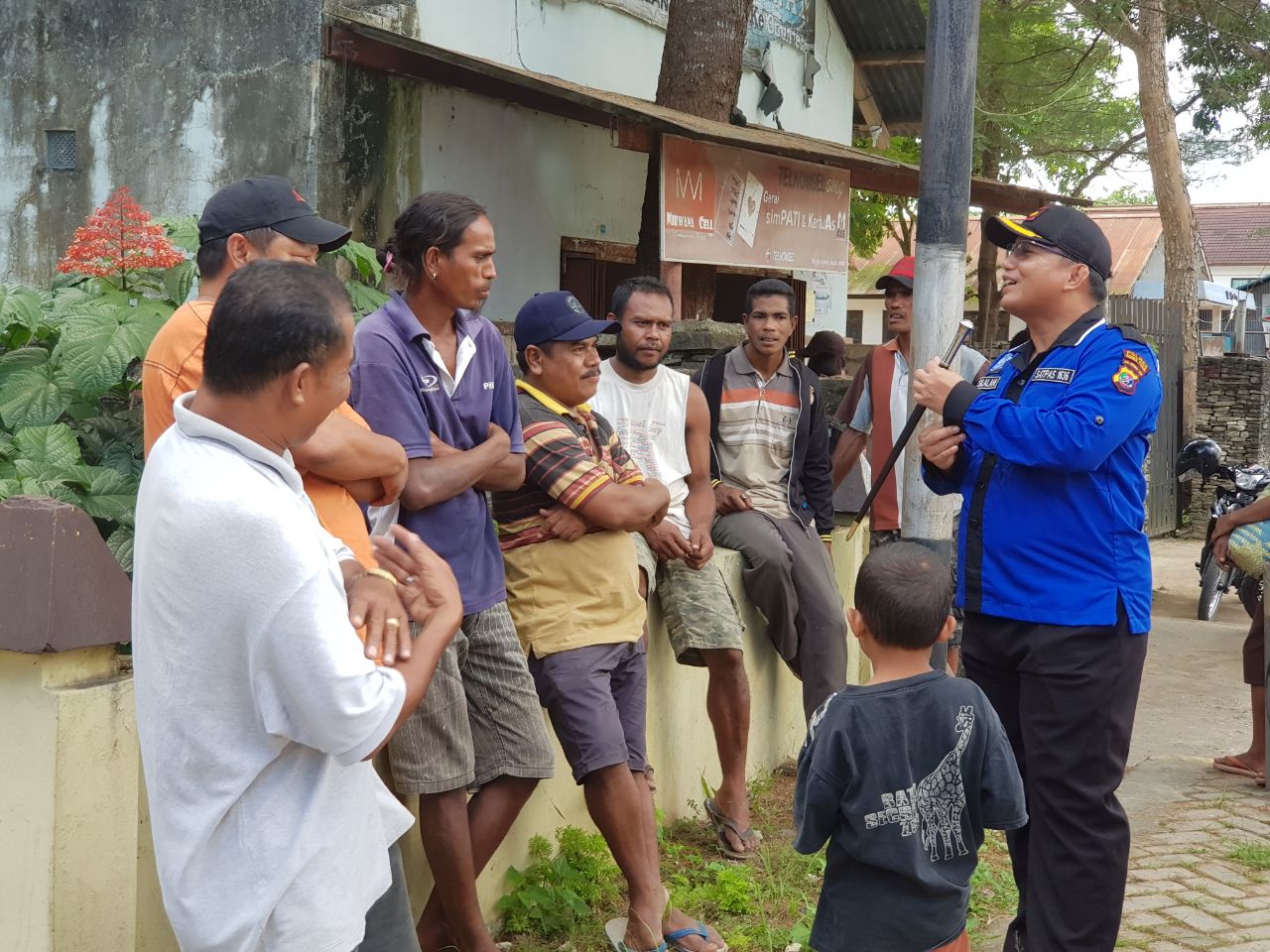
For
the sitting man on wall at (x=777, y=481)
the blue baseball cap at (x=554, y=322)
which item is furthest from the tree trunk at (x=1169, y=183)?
the blue baseball cap at (x=554, y=322)

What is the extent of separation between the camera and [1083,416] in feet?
11.5

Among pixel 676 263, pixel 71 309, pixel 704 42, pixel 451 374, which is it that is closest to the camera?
pixel 451 374

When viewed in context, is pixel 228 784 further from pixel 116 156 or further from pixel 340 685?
pixel 116 156

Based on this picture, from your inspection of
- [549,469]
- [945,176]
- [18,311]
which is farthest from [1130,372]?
[18,311]

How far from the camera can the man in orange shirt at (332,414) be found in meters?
2.91

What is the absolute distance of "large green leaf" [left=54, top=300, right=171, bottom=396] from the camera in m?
3.95

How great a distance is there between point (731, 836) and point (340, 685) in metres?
3.33

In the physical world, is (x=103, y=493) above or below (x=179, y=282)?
below

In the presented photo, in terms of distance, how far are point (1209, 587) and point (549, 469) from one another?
316 inches

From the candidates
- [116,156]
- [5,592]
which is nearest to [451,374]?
[5,592]

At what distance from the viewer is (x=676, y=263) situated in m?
7.89

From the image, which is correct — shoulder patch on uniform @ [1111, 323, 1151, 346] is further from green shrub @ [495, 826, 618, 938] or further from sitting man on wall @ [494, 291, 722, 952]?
green shrub @ [495, 826, 618, 938]

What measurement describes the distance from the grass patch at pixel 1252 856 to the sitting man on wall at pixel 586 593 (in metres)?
2.24

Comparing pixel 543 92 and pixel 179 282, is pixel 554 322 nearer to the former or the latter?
pixel 179 282
